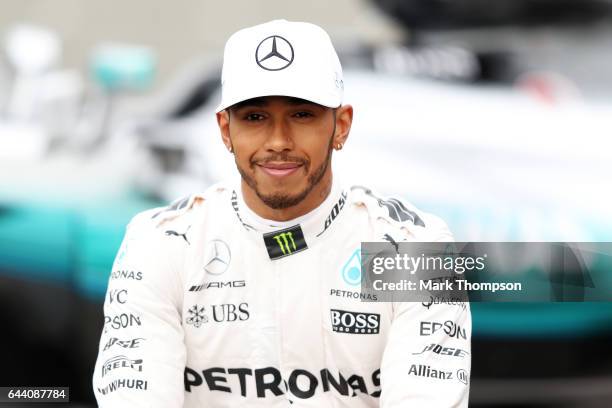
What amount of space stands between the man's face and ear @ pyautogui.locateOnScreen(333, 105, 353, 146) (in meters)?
0.06

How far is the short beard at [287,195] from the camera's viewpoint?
1.73 metres

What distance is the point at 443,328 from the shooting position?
5.63 ft

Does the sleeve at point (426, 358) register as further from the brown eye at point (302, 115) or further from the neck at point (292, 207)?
the brown eye at point (302, 115)

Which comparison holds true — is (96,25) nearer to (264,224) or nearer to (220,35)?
(220,35)

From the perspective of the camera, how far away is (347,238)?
71.8 inches

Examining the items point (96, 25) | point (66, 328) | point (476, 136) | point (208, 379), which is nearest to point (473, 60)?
point (476, 136)

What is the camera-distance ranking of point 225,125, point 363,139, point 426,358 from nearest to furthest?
point 426,358 → point 225,125 → point 363,139

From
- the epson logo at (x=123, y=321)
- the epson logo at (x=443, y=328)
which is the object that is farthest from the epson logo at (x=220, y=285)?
the epson logo at (x=443, y=328)

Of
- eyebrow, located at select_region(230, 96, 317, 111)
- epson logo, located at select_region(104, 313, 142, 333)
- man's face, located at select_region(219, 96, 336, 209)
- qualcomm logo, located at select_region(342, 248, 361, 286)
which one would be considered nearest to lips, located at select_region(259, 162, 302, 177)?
man's face, located at select_region(219, 96, 336, 209)

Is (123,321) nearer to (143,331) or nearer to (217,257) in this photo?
(143,331)

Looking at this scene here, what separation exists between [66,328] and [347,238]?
4.82ft

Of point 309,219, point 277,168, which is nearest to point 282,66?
point 277,168

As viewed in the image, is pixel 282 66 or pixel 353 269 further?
pixel 353 269

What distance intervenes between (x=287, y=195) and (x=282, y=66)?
22 centimetres
